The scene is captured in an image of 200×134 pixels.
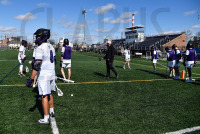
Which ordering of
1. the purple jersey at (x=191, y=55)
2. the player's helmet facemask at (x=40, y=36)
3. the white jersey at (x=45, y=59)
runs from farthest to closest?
the purple jersey at (x=191, y=55)
the player's helmet facemask at (x=40, y=36)
the white jersey at (x=45, y=59)

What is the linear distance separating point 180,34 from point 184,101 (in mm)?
54395

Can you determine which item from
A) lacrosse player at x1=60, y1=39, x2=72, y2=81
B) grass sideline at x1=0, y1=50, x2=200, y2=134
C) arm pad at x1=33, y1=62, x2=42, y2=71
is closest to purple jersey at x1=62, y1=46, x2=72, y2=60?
lacrosse player at x1=60, y1=39, x2=72, y2=81

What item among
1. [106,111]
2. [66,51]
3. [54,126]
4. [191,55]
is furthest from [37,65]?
[191,55]

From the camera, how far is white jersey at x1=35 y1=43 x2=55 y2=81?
370 centimetres

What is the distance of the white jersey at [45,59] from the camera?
370 centimetres

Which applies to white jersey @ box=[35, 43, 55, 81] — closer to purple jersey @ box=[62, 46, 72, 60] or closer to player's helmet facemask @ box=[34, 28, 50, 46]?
player's helmet facemask @ box=[34, 28, 50, 46]

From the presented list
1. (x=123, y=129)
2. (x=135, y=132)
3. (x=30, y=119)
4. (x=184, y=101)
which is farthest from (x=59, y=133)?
(x=184, y=101)

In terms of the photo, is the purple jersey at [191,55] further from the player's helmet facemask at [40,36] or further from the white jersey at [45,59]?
the player's helmet facemask at [40,36]

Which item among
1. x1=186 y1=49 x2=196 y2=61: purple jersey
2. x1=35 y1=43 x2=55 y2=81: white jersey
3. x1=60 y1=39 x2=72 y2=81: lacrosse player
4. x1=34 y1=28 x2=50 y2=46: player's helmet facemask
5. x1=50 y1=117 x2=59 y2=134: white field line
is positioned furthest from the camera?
x1=186 y1=49 x2=196 y2=61: purple jersey

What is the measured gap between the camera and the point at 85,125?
3.90m

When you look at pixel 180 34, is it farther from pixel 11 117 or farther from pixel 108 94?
pixel 11 117

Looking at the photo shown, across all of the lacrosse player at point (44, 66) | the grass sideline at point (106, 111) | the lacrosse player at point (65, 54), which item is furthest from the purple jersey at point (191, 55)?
the lacrosse player at point (44, 66)

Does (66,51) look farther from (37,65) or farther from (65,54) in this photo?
(37,65)

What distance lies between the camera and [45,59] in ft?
12.6
